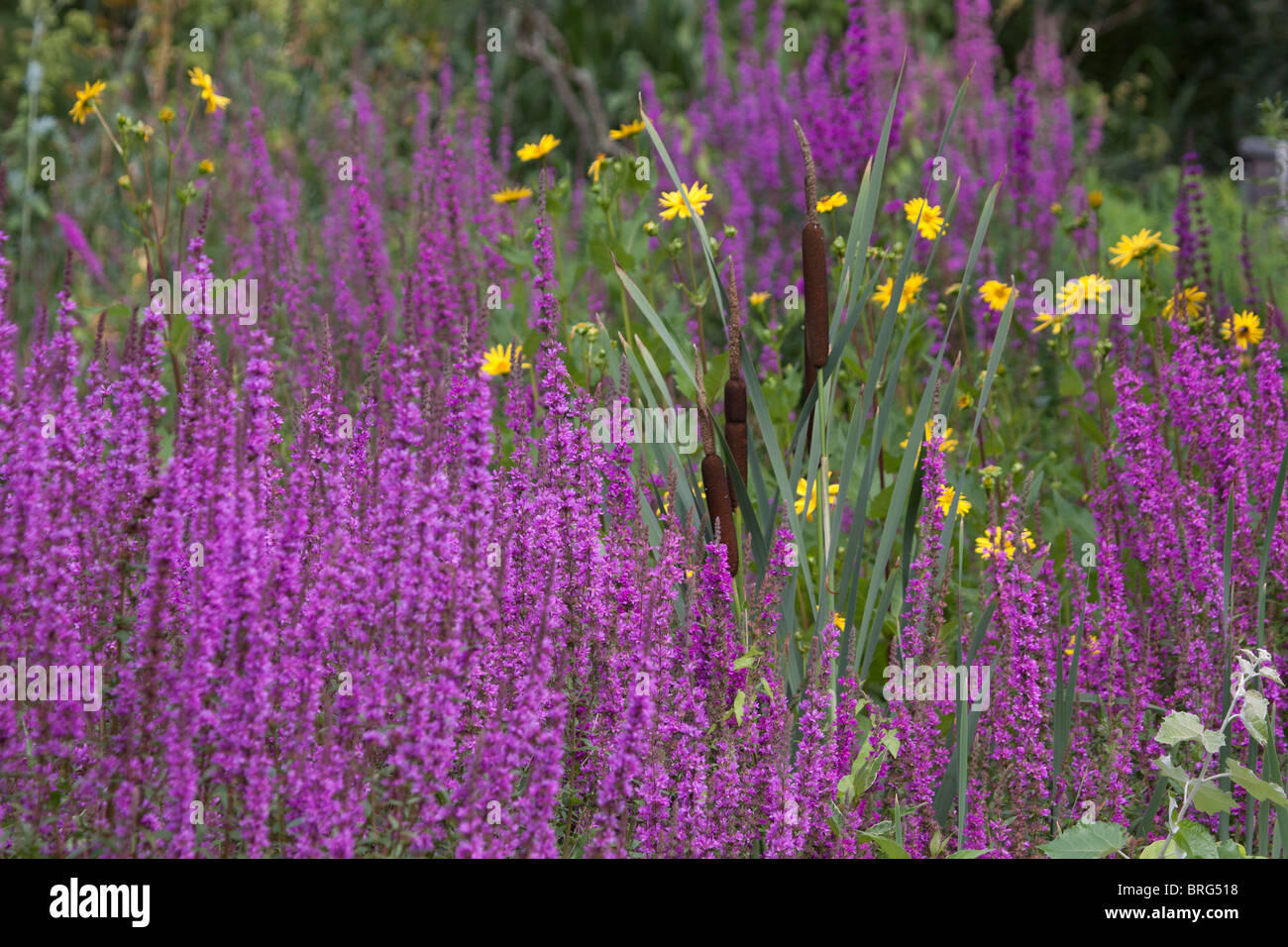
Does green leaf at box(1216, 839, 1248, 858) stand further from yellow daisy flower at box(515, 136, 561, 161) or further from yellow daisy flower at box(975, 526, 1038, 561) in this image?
yellow daisy flower at box(515, 136, 561, 161)

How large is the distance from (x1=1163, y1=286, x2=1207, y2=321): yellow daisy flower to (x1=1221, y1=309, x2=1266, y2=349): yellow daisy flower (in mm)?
105

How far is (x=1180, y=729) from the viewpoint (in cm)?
240

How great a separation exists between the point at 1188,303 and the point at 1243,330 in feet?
1.51

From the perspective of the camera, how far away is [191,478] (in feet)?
7.39

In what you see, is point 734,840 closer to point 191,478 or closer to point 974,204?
point 191,478

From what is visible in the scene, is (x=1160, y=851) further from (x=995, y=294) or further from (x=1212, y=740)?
(x=995, y=294)

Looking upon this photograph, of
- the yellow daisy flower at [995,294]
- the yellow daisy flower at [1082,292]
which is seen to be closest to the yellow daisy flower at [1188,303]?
the yellow daisy flower at [1082,292]

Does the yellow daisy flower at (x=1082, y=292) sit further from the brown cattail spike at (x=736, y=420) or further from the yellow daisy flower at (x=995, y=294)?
the brown cattail spike at (x=736, y=420)

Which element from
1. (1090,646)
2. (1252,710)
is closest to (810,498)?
(1090,646)

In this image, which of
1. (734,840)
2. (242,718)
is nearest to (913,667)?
(734,840)

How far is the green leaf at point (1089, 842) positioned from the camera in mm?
2377

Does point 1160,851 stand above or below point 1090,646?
below
